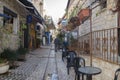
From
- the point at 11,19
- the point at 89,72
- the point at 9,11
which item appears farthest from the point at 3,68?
the point at 11,19

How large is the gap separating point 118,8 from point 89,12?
4958mm

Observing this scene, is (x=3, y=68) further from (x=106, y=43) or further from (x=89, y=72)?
(x=89, y=72)

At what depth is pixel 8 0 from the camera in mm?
15188

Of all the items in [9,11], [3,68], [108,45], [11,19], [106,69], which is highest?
[9,11]

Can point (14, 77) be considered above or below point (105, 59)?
below

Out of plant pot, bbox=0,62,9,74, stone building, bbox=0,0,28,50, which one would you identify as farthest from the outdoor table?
stone building, bbox=0,0,28,50

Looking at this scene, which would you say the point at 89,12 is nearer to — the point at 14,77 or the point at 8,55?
the point at 8,55

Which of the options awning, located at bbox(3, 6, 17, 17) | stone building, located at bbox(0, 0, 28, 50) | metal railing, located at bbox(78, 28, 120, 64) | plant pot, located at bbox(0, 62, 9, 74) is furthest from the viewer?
awning, located at bbox(3, 6, 17, 17)

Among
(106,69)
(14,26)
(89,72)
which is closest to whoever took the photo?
(89,72)

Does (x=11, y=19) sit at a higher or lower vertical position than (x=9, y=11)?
lower

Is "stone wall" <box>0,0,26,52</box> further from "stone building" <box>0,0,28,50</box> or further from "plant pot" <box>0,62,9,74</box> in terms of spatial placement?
"plant pot" <box>0,62,9,74</box>

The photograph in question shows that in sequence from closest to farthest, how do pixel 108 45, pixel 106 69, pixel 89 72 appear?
pixel 89 72
pixel 106 69
pixel 108 45

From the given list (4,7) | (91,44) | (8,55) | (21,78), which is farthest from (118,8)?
(4,7)

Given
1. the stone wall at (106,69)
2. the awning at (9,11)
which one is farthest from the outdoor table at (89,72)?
the awning at (9,11)
